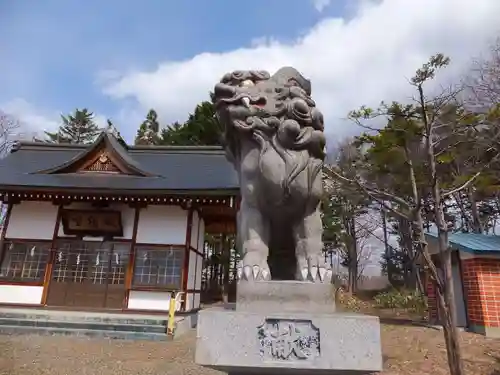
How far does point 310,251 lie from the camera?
253 cm

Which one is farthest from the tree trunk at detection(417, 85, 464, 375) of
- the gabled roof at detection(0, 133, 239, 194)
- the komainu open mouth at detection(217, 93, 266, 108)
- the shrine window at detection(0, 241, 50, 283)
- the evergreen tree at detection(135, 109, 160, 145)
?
the evergreen tree at detection(135, 109, 160, 145)

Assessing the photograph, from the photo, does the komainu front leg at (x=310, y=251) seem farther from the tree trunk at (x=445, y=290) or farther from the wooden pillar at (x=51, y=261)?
the wooden pillar at (x=51, y=261)

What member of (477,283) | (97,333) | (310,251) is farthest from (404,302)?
(310,251)

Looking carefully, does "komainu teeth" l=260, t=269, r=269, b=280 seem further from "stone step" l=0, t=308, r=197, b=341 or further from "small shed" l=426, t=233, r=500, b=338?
"small shed" l=426, t=233, r=500, b=338

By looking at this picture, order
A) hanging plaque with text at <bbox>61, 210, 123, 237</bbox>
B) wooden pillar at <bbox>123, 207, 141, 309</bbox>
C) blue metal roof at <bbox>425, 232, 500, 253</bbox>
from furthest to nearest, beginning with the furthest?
hanging plaque with text at <bbox>61, 210, 123, 237</bbox>
wooden pillar at <bbox>123, 207, 141, 309</bbox>
blue metal roof at <bbox>425, 232, 500, 253</bbox>

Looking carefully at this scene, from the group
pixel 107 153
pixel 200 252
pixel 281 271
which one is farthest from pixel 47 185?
pixel 281 271

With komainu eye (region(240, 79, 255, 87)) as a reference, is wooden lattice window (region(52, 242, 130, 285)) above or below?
below

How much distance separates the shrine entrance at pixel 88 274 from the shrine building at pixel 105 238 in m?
0.03

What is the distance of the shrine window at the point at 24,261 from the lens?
11242mm

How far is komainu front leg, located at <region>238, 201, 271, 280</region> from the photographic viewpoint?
2.41m

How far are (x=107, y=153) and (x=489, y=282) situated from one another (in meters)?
12.1

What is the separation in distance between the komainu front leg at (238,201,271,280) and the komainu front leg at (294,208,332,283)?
0.22 meters

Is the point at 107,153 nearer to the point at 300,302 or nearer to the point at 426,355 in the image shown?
the point at 426,355

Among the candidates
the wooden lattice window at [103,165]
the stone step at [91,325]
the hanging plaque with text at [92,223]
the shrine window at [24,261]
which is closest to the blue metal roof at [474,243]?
the stone step at [91,325]
